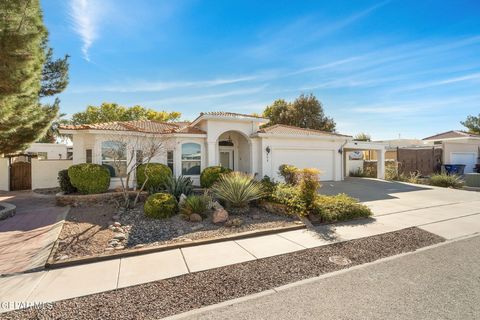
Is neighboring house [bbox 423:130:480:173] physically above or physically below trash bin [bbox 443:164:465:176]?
above

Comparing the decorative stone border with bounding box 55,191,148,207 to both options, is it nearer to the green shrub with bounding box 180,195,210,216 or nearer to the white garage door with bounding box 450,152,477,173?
the green shrub with bounding box 180,195,210,216

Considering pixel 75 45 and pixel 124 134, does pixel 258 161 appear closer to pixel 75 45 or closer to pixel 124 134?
pixel 124 134

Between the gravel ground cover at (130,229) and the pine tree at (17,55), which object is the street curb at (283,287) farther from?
the pine tree at (17,55)

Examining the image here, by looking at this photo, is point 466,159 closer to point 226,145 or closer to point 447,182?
point 447,182

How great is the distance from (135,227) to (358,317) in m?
6.99

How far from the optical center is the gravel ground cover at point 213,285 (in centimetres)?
349

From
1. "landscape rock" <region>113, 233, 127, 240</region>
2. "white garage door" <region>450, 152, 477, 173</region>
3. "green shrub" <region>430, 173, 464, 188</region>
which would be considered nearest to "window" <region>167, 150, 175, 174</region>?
"landscape rock" <region>113, 233, 127, 240</region>

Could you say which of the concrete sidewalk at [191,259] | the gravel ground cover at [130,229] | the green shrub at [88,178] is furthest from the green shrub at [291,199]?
the green shrub at [88,178]

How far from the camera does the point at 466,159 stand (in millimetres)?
22641

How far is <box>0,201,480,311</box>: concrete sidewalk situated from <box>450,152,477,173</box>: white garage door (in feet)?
56.3

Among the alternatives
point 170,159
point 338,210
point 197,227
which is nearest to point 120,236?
point 197,227

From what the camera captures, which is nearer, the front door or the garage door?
the garage door

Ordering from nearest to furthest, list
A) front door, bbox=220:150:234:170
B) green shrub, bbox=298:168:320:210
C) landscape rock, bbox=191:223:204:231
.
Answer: landscape rock, bbox=191:223:204:231 < green shrub, bbox=298:168:320:210 < front door, bbox=220:150:234:170

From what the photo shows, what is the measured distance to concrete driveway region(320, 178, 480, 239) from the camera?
7.62 m
